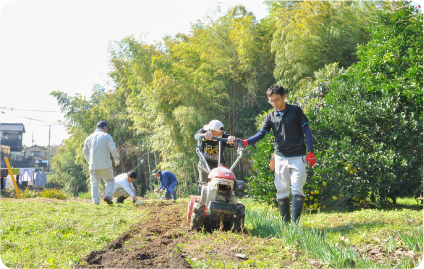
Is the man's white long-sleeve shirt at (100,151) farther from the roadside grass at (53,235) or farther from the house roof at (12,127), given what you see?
the house roof at (12,127)

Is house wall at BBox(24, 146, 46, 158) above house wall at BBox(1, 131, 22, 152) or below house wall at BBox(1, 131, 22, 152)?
below

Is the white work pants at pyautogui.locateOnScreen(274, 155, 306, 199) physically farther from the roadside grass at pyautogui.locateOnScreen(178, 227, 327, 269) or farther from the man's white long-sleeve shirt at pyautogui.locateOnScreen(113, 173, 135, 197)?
the man's white long-sleeve shirt at pyautogui.locateOnScreen(113, 173, 135, 197)

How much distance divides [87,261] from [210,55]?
10.5 metres

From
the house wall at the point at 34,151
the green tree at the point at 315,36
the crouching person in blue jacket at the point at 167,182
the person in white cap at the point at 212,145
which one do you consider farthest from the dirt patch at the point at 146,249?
the house wall at the point at 34,151

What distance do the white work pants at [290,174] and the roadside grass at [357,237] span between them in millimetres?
432

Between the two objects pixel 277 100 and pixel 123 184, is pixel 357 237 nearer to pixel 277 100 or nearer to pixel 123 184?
pixel 277 100

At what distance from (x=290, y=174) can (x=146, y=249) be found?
6.50 ft

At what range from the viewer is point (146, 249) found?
10.4 feet

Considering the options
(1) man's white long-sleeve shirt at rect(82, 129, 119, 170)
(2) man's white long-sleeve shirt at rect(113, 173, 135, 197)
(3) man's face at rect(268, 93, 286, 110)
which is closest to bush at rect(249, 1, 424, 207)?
(3) man's face at rect(268, 93, 286, 110)

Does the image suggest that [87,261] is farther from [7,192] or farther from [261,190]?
[7,192]

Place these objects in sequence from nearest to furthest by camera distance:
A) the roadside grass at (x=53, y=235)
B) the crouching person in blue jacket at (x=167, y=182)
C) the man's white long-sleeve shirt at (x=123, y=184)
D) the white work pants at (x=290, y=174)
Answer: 1. the roadside grass at (x=53, y=235)
2. the white work pants at (x=290, y=174)
3. the man's white long-sleeve shirt at (x=123, y=184)
4. the crouching person in blue jacket at (x=167, y=182)

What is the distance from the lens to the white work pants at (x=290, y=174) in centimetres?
400

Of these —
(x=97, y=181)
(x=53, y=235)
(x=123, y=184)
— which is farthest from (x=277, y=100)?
(x=123, y=184)

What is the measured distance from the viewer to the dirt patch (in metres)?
2.71
